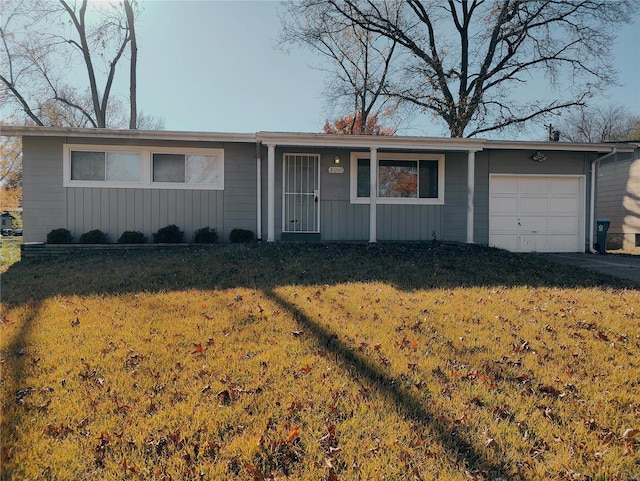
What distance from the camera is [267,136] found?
897cm

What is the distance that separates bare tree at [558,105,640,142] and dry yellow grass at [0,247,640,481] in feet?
92.0

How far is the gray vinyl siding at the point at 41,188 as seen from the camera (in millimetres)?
9055

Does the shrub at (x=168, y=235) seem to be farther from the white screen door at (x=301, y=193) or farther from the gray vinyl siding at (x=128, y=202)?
the white screen door at (x=301, y=193)

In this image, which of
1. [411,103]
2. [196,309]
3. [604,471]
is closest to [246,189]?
[196,309]

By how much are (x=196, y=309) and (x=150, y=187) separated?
617cm

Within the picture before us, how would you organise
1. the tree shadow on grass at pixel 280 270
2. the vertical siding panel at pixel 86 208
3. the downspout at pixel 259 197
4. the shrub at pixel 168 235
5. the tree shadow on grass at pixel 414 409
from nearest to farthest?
the tree shadow on grass at pixel 414 409
the tree shadow on grass at pixel 280 270
the shrub at pixel 168 235
the vertical siding panel at pixel 86 208
the downspout at pixel 259 197

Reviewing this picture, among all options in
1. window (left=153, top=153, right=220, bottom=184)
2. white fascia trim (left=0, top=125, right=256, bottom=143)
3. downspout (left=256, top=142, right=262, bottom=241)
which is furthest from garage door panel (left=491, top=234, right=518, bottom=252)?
window (left=153, top=153, right=220, bottom=184)

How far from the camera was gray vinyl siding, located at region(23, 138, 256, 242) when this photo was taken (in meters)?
9.12

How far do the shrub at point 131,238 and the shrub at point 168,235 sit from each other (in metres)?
0.35

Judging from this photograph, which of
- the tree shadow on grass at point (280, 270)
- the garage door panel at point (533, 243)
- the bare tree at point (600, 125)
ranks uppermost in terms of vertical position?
the bare tree at point (600, 125)

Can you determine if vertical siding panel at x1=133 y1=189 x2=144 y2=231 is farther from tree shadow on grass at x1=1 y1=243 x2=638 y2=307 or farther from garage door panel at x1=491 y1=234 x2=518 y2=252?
garage door panel at x1=491 y1=234 x2=518 y2=252

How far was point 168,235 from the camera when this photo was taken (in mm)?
9242

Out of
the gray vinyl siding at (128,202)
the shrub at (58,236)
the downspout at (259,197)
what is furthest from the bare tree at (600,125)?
Answer: the shrub at (58,236)

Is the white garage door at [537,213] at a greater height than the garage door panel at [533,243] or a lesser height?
greater
